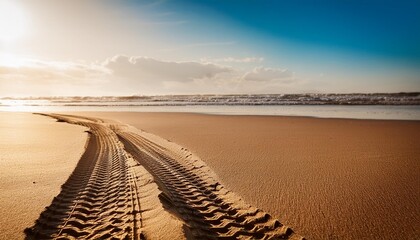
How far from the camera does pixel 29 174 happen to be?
5887 mm

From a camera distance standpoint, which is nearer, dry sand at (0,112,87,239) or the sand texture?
the sand texture

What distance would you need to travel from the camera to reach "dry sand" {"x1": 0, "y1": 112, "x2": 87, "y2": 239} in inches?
154

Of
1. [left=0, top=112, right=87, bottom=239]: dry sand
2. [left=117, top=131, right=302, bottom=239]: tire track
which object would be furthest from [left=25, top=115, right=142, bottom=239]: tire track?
[left=117, top=131, right=302, bottom=239]: tire track

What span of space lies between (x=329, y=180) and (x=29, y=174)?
631cm

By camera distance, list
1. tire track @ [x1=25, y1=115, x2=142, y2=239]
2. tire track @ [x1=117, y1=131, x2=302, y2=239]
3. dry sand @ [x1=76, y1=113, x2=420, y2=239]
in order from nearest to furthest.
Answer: tire track @ [x1=25, y1=115, x2=142, y2=239], tire track @ [x1=117, y1=131, x2=302, y2=239], dry sand @ [x1=76, y1=113, x2=420, y2=239]

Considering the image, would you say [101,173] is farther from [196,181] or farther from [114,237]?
[114,237]

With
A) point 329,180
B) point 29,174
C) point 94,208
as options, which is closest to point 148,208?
point 94,208

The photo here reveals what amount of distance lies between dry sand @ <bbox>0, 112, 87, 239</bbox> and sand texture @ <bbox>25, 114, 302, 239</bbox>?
186mm

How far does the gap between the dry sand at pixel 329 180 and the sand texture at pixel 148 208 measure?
0.46 meters

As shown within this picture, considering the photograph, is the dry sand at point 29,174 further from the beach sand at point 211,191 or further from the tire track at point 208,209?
the tire track at point 208,209

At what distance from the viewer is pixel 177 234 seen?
3465 millimetres

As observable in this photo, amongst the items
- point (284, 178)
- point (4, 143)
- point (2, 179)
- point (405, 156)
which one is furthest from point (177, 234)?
point (4, 143)

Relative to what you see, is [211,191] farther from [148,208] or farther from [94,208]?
[94,208]

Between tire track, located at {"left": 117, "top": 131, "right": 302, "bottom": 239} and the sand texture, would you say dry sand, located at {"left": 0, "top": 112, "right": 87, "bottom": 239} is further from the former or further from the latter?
tire track, located at {"left": 117, "top": 131, "right": 302, "bottom": 239}
